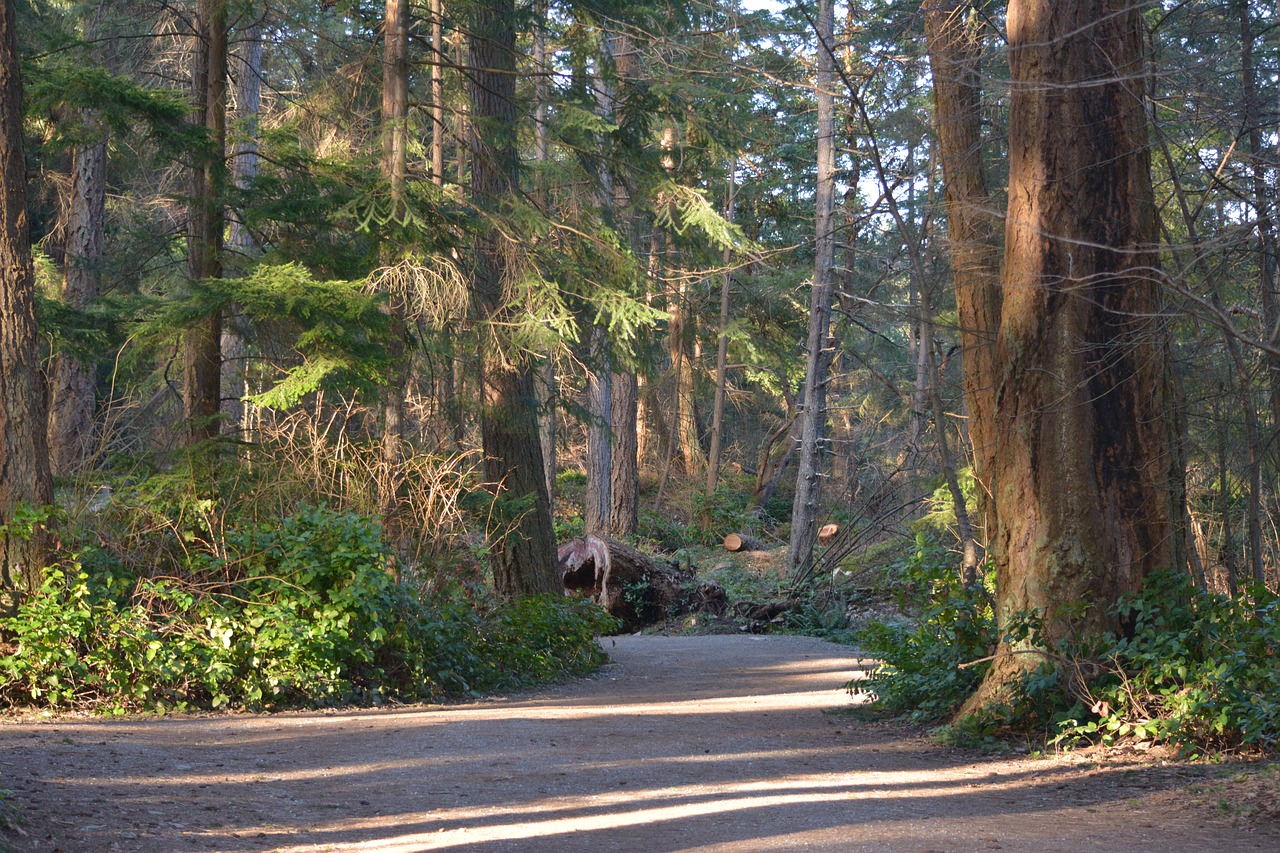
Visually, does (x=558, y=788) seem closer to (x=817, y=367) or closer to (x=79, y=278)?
(x=79, y=278)

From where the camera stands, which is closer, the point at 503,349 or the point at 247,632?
the point at 247,632

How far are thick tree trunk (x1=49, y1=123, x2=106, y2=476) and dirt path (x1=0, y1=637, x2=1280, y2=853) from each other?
12701 mm

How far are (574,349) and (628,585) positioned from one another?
15.4ft

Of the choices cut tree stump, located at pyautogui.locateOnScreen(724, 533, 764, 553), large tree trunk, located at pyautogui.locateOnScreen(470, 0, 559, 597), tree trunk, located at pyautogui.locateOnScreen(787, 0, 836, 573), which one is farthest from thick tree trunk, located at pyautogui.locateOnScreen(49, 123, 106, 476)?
cut tree stump, located at pyautogui.locateOnScreen(724, 533, 764, 553)

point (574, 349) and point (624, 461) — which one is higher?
point (574, 349)

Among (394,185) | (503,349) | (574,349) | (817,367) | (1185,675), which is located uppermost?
(394,185)

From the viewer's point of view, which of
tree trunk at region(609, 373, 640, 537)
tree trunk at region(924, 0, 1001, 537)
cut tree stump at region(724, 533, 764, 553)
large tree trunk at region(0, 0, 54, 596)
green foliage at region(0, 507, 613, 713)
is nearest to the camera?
green foliage at region(0, 507, 613, 713)

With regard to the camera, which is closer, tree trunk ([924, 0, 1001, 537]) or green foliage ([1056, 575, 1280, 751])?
green foliage ([1056, 575, 1280, 751])

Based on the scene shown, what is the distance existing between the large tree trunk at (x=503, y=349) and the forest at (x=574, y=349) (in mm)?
57

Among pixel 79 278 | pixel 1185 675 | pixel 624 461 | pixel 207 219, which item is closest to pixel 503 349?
pixel 207 219

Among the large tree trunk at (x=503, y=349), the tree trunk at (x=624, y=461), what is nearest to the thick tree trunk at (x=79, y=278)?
the large tree trunk at (x=503, y=349)

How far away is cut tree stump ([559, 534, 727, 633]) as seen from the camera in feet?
57.2

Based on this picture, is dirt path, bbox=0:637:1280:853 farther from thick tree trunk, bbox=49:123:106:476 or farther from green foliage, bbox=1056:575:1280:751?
thick tree trunk, bbox=49:123:106:476

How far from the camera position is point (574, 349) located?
15109 mm
